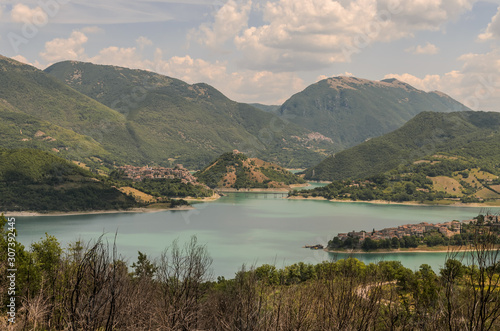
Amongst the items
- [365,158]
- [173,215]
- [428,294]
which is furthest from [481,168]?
[428,294]

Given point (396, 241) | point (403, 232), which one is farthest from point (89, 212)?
point (403, 232)

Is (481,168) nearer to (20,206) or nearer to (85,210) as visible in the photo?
(85,210)

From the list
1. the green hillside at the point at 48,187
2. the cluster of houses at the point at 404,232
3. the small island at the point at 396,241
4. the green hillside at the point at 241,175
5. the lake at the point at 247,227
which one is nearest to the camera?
the lake at the point at 247,227

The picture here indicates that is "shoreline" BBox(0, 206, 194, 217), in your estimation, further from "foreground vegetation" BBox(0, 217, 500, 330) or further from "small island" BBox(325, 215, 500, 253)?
"foreground vegetation" BBox(0, 217, 500, 330)

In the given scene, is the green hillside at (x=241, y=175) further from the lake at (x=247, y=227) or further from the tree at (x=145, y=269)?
the tree at (x=145, y=269)

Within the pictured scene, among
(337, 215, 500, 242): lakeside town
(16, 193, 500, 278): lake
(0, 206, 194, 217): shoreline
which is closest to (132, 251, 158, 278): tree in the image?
(16, 193, 500, 278): lake

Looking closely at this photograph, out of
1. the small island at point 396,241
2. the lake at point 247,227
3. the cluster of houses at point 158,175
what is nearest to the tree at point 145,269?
the lake at point 247,227

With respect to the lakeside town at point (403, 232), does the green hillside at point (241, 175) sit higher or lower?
higher
